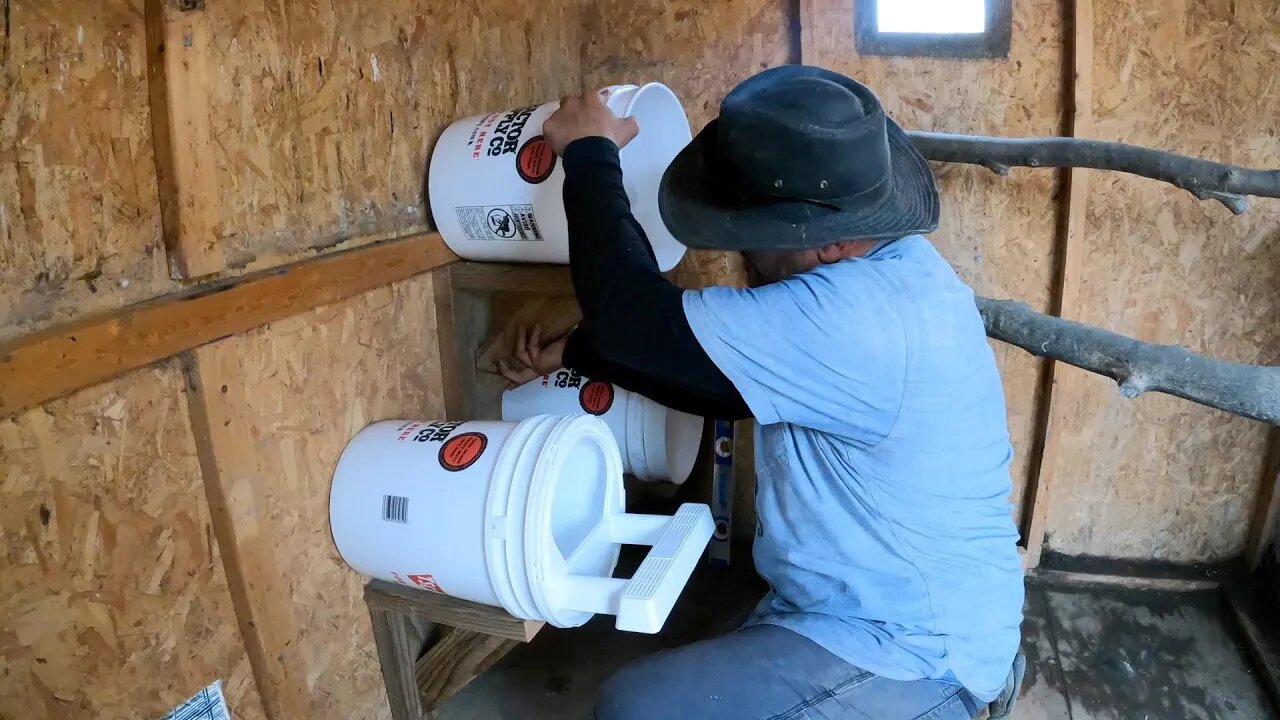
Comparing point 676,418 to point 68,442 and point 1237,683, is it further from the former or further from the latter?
point 1237,683

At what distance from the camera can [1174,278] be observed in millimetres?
1950

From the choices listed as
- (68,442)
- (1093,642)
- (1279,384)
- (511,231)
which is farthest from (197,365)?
(1093,642)

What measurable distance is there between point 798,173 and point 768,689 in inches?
26.0

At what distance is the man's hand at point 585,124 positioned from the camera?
1.19 m

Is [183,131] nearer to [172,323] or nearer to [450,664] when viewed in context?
[172,323]

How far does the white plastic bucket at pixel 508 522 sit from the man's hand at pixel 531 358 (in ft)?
1.10

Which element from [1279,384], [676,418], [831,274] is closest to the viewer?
[831,274]

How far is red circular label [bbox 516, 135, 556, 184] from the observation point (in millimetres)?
1285

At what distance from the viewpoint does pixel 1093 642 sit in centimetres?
195


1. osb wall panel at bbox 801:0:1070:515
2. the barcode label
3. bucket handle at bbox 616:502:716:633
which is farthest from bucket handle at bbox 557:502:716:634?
osb wall panel at bbox 801:0:1070:515

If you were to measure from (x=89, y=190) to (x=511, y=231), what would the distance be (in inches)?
24.7

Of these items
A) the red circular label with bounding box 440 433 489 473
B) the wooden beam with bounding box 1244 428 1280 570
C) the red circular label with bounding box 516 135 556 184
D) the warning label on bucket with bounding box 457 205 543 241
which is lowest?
the wooden beam with bounding box 1244 428 1280 570

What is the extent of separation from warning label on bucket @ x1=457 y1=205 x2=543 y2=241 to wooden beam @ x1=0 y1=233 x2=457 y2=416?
0.13 m

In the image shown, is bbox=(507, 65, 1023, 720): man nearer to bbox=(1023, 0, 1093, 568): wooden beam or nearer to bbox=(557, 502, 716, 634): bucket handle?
bbox=(557, 502, 716, 634): bucket handle
